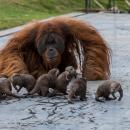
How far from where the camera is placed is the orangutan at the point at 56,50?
6.04m

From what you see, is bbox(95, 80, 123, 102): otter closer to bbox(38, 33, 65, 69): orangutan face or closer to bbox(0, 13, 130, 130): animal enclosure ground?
bbox(0, 13, 130, 130): animal enclosure ground

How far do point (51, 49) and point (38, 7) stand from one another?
21257mm

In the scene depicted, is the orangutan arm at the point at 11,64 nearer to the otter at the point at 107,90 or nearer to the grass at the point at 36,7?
the otter at the point at 107,90

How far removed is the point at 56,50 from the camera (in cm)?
599

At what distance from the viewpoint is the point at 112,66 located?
24.8ft

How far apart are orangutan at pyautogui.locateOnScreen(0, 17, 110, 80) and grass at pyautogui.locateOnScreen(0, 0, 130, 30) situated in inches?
553

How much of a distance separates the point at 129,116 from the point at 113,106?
352 millimetres

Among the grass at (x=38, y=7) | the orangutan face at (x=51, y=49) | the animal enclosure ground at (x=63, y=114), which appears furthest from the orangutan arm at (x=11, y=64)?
the grass at (x=38, y=7)

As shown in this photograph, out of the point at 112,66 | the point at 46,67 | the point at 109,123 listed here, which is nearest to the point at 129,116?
the point at 109,123

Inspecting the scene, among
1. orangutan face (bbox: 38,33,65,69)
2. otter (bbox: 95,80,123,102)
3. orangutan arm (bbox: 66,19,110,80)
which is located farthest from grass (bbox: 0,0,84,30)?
otter (bbox: 95,80,123,102)

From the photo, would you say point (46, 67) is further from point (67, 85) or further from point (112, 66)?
point (112, 66)

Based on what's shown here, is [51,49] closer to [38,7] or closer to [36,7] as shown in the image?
[36,7]

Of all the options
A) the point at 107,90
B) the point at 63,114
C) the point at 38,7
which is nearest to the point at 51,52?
the point at 107,90

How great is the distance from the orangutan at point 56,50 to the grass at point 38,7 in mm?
14039
